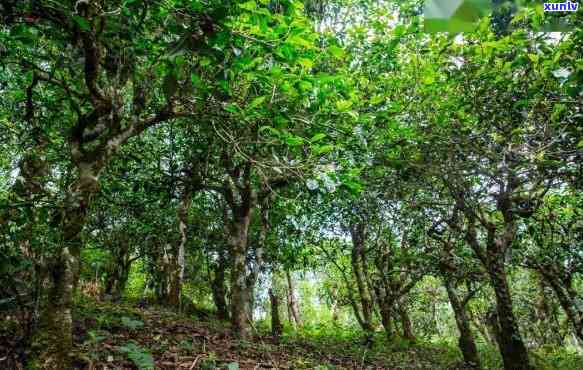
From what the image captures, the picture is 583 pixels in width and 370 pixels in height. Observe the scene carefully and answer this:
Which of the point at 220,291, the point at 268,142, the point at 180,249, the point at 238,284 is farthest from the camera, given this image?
the point at 220,291

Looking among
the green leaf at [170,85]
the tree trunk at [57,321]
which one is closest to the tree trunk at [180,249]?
the tree trunk at [57,321]

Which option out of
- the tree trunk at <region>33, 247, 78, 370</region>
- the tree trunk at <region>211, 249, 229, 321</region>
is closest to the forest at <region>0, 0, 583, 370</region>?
the tree trunk at <region>33, 247, 78, 370</region>

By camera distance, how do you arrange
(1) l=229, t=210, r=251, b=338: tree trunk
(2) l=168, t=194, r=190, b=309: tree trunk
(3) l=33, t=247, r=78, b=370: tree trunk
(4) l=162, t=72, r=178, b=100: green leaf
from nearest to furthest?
(4) l=162, t=72, r=178, b=100: green leaf
(3) l=33, t=247, r=78, b=370: tree trunk
(1) l=229, t=210, r=251, b=338: tree trunk
(2) l=168, t=194, r=190, b=309: tree trunk

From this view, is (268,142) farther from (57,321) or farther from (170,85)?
(57,321)

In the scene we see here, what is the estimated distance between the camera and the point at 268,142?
4582mm

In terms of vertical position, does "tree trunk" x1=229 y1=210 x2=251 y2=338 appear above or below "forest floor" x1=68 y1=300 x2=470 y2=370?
above

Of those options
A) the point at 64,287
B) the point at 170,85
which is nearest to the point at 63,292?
the point at 64,287

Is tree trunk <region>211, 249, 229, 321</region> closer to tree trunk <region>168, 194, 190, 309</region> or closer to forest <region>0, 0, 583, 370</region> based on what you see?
forest <region>0, 0, 583, 370</region>

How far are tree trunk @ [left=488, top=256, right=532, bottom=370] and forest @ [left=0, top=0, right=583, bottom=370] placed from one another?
1.7 inches

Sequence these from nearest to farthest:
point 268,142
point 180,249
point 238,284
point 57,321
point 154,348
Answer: point 57,321 < point 268,142 < point 154,348 < point 238,284 < point 180,249

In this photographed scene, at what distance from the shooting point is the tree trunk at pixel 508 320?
353 inches

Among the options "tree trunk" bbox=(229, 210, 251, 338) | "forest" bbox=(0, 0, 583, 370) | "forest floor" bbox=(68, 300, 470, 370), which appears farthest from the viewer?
"tree trunk" bbox=(229, 210, 251, 338)

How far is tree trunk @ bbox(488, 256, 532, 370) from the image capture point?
8977mm

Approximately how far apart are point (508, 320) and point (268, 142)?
7739mm
